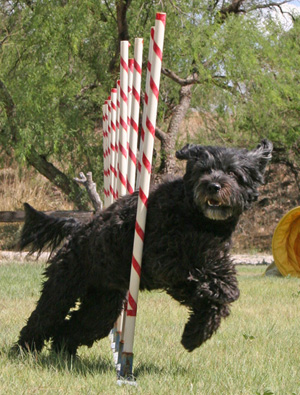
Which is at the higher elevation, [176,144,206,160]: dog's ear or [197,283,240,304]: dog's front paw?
[176,144,206,160]: dog's ear

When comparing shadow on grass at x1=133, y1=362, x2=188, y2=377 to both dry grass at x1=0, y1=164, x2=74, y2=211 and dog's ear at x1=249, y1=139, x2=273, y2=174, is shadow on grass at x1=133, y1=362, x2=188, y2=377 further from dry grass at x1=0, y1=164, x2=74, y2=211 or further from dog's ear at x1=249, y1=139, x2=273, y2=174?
dry grass at x1=0, y1=164, x2=74, y2=211

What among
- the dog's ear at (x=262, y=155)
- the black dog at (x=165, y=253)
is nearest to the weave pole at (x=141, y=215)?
the black dog at (x=165, y=253)

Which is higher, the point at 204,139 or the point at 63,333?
the point at 204,139

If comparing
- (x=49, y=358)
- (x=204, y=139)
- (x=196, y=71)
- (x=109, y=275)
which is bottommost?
(x=49, y=358)

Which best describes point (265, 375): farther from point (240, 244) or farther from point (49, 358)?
point (240, 244)

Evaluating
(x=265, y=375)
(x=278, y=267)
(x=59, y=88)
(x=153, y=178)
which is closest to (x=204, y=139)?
(x=153, y=178)

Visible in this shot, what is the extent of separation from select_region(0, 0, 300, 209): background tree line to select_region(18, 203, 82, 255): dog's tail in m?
8.07

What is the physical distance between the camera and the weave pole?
413 cm

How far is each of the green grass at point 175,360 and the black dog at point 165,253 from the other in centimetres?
31

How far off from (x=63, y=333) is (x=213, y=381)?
1463 mm

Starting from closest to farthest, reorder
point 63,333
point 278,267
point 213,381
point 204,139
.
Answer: point 213,381 → point 63,333 → point 278,267 → point 204,139

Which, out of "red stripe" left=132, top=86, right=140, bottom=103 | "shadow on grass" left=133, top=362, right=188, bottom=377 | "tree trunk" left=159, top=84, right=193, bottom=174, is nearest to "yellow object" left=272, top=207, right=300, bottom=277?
"tree trunk" left=159, top=84, right=193, bottom=174

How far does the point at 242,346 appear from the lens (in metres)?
5.19

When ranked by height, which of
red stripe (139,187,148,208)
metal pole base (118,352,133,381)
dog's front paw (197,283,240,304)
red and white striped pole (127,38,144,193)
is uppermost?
red and white striped pole (127,38,144,193)
